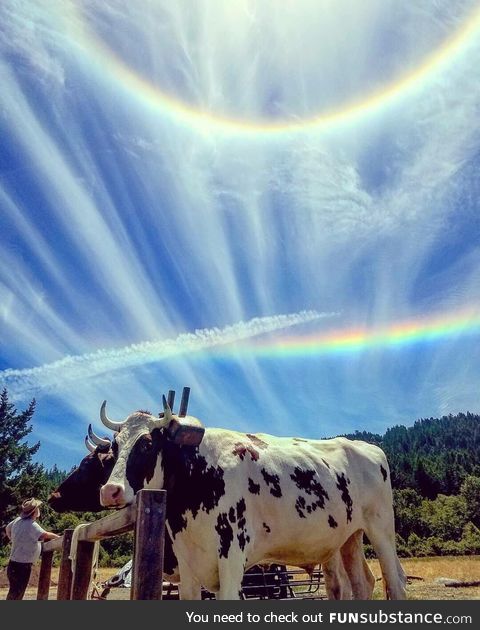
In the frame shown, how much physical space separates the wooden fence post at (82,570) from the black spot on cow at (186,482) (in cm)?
110

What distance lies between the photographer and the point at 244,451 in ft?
25.4

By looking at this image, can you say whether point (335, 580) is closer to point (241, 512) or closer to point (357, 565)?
point (357, 565)

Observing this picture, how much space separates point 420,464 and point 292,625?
8065 centimetres

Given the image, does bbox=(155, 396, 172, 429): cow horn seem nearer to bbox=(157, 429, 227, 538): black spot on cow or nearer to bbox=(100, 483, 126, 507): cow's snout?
bbox=(157, 429, 227, 538): black spot on cow

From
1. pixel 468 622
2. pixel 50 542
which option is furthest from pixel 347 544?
pixel 50 542

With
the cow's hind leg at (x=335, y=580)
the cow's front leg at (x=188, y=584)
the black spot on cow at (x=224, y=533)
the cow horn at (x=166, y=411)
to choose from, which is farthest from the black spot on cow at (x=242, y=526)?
the cow's hind leg at (x=335, y=580)

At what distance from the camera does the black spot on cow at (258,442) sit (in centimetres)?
815

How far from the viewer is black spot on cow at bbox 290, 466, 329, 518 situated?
7.76m

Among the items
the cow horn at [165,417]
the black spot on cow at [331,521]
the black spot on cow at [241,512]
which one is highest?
the cow horn at [165,417]

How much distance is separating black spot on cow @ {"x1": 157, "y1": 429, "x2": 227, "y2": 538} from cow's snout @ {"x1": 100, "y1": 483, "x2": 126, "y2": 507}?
0.96 m

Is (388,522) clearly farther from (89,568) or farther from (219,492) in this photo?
(89,568)

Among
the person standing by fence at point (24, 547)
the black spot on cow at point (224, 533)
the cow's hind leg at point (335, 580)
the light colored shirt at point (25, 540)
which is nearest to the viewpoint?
the black spot on cow at point (224, 533)

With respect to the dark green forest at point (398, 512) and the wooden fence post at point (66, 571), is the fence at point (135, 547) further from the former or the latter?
the dark green forest at point (398, 512)

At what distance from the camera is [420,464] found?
79.3m
